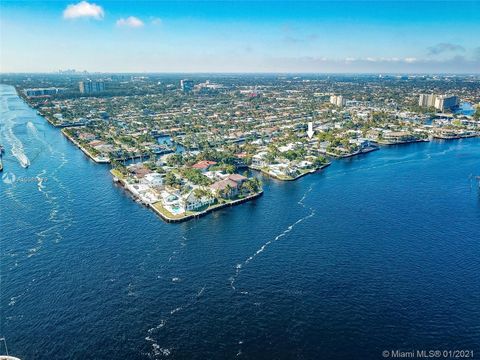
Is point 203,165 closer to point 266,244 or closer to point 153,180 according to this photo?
point 153,180

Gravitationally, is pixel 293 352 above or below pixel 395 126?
below

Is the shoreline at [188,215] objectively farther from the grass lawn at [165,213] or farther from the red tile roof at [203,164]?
the red tile roof at [203,164]

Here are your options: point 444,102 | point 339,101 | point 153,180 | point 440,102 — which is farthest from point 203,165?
point 444,102

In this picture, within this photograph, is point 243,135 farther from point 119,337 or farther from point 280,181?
point 119,337

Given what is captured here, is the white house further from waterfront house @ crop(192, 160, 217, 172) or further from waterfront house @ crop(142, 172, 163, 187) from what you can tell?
waterfront house @ crop(192, 160, 217, 172)

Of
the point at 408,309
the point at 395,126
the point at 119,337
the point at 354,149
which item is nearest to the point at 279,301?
the point at 408,309

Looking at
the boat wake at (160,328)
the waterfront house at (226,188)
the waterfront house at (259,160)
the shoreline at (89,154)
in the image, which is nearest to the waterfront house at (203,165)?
the waterfront house at (259,160)
